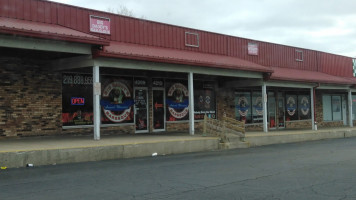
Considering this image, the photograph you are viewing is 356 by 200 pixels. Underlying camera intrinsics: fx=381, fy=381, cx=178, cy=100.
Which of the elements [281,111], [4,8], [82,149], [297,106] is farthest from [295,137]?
[4,8]

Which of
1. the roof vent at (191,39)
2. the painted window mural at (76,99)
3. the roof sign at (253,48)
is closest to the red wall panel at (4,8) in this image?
the painted window mural at (76,99)

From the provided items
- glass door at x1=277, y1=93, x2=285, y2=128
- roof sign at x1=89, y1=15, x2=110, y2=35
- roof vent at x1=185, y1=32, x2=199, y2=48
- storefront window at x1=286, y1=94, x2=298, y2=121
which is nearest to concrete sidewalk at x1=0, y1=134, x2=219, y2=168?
roof sign at x1=89, y1=15, x2=110, y2=35

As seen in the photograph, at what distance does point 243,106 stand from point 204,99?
3.37 metres

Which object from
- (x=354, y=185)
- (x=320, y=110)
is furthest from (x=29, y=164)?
(x=320, y=110)

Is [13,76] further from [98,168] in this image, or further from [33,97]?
[98,168]

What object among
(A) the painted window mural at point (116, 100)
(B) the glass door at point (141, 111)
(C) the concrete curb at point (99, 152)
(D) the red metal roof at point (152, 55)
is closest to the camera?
(C) the concrete curb at point (99, 152)

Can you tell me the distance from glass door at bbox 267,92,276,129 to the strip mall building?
0.06 metres

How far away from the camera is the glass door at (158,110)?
18.2m

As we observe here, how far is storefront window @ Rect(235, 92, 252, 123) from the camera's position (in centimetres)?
2241

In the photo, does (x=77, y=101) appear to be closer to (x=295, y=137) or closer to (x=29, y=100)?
(x=29, y=100)

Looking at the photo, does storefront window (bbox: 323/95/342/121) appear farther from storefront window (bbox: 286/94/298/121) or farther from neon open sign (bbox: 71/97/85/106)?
neon open sign (bbox: 71/97/85/106)

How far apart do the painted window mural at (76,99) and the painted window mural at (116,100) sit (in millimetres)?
724

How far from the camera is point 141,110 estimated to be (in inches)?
698

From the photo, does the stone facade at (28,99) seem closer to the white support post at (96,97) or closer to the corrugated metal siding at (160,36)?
the corrugated metal siding at (160,36)
